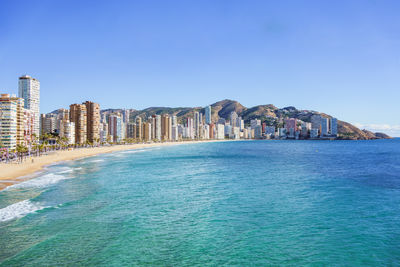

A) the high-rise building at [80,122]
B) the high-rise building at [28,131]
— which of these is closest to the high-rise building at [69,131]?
the high-rise building at [80,122]

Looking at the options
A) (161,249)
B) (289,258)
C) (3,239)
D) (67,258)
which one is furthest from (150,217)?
(289,258)

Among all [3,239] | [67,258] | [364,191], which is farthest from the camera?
[364,191]

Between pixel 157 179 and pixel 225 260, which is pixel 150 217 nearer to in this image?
pixel 225 260

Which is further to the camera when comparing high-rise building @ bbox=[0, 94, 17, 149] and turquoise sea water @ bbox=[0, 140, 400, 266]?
high-rise building @ bbox=[0, 94, 17, 149]

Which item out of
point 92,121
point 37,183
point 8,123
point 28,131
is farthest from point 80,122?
point 37,183

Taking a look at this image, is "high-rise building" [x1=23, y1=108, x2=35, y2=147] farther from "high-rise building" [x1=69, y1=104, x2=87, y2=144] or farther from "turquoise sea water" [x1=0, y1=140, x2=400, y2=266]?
"turquoise sea water" [x1=0, y1=140, x2=400, y2=266]

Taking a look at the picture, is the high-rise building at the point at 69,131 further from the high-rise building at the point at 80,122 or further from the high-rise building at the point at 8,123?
the high-rise building at the point at 8,123

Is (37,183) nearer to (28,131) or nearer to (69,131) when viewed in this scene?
(28,131)

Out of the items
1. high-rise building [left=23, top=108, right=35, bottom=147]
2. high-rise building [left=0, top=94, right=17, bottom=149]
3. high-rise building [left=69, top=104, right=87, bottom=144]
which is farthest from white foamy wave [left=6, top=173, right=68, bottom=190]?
high-rise building [left=69, top=104, right=87, bottom=144]
